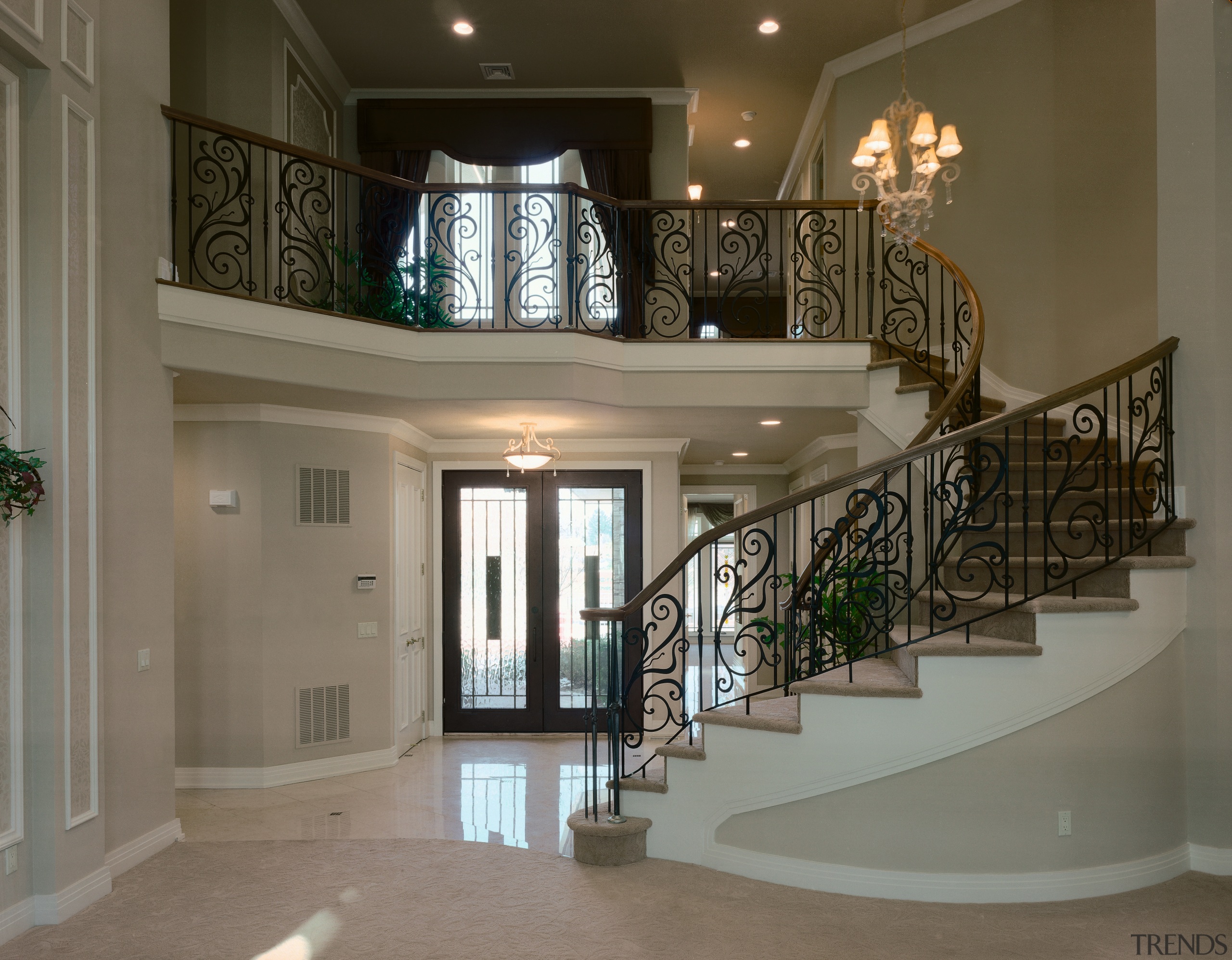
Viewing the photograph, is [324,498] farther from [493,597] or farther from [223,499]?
[493,597]

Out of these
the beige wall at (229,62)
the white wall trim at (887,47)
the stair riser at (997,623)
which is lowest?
the stair riser at (997,623)

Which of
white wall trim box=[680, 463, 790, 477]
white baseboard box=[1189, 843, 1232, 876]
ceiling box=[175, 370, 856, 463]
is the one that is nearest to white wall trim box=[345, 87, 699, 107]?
ceiling box=[175, 370, 856, 463]

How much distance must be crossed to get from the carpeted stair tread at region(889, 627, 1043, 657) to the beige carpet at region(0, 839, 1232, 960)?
1072mm

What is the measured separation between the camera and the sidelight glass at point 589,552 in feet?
27.3

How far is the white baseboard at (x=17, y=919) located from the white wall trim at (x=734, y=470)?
8.33 m

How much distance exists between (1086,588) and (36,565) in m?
4.70

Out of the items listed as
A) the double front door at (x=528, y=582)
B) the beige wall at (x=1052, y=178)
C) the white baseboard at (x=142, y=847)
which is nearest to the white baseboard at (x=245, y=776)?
the white baseboard at (x=142, y=847)

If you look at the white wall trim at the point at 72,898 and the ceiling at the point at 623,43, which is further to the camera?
the ceiling at the point at 623,43

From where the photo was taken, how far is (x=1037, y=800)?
13.0 feet

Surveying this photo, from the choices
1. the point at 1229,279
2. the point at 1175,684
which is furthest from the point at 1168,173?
the point at 1175,684

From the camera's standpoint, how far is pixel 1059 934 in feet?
11.8

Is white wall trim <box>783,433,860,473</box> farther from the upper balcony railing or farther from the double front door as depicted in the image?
the double front door

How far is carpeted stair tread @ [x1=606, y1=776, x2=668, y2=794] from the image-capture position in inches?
175

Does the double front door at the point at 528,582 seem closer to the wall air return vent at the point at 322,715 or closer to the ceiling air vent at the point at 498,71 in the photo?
the wall air return vent at the point at 322,715
